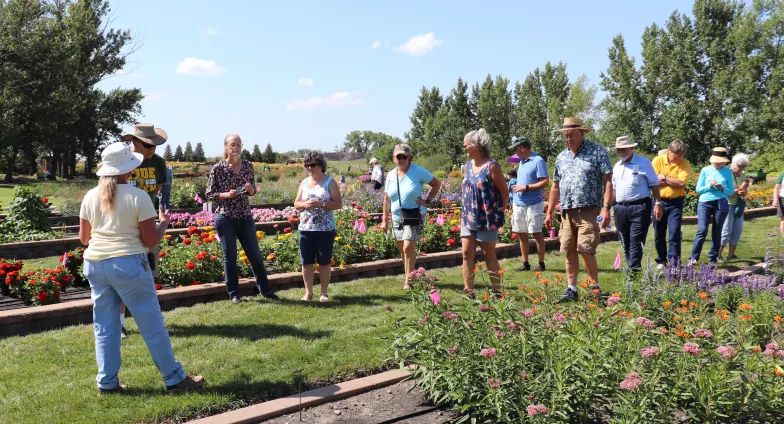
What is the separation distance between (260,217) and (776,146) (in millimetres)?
36186

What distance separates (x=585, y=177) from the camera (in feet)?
18.4

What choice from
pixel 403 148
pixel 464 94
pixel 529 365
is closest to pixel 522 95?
pixel 464 94

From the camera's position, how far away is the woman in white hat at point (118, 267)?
3627mm

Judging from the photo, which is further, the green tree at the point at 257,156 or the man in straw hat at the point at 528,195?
the green tree at the point at 257,156

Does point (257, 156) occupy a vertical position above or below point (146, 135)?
above

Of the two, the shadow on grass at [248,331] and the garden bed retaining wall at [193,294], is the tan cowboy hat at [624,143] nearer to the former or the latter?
the garden bed retaining wall at [193,294]

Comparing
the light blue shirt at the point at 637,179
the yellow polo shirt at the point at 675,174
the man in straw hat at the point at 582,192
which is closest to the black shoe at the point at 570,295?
the man in straw hat at the point at 582,192

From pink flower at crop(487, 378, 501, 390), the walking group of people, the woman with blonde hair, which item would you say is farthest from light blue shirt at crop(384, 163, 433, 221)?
pink flower at crop(487, 378, 501, 390)

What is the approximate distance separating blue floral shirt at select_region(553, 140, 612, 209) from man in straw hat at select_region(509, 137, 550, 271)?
4.13ft

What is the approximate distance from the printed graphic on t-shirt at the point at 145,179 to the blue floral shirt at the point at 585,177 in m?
3.80

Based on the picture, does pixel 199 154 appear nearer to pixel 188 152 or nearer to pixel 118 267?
pixel 188 152

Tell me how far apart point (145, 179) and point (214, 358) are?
1678mm

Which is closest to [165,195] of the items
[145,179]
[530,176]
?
[145,179]

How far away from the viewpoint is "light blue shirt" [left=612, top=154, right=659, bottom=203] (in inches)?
245
